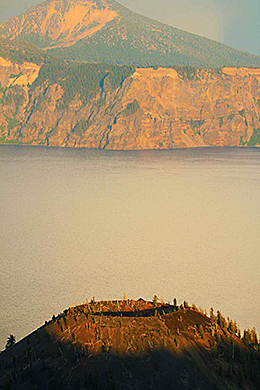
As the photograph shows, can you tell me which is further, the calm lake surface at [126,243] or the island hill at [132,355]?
the calm lake surface at [126,243]

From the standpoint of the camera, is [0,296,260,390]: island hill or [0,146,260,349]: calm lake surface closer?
[0,296,260,390]: island hill

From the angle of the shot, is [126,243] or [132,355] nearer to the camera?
[132,355]

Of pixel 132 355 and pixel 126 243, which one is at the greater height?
pixel 126 243

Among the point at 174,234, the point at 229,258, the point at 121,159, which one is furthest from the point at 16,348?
the point at 121,159
